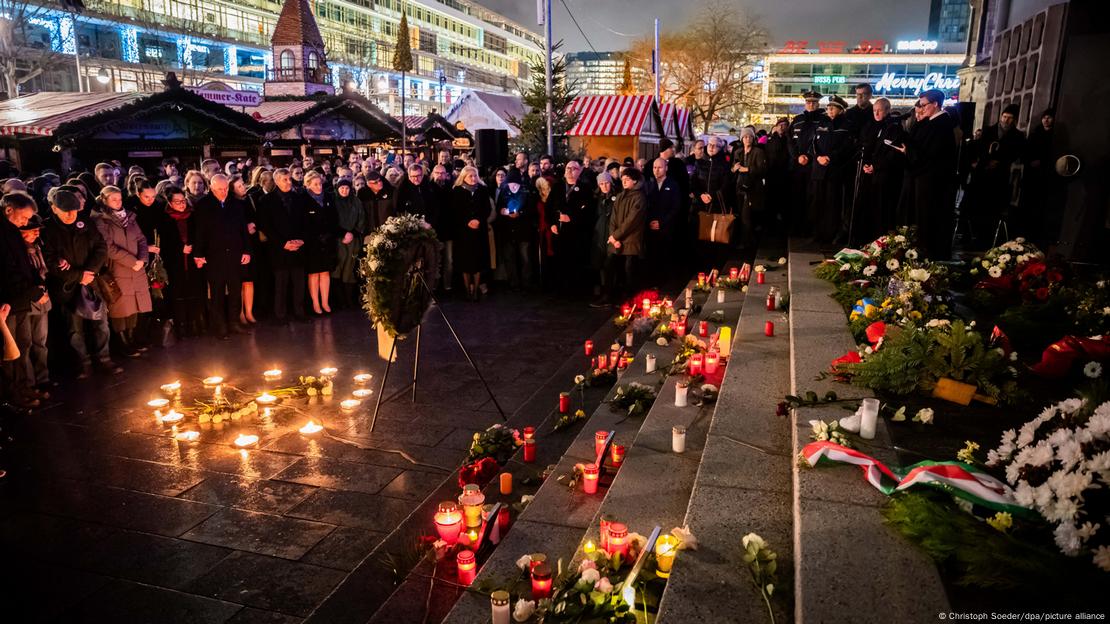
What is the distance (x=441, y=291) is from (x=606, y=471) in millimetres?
7403

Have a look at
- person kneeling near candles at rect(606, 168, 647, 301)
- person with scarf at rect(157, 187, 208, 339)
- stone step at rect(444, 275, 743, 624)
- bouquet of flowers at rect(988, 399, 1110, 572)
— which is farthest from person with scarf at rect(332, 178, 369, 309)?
bouquet of flowers at rect(988, 399, 1110, 572)

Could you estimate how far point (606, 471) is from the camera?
4.65 m

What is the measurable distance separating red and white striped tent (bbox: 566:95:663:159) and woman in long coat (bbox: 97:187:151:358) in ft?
45.5

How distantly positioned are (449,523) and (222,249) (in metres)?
6.26

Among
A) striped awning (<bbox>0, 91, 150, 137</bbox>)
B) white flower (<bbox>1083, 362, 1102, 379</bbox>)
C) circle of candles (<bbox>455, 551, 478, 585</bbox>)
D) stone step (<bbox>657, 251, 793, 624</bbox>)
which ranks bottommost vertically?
circle of candles (<bbox>455, 551, 478, 585</bbox>)

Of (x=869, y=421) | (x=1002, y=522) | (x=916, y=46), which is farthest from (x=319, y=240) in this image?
(x=916, y=46)

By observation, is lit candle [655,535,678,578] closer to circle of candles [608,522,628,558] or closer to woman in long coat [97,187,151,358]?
circle of candles [608,522,628,558]

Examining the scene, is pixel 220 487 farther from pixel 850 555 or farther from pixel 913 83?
pixel 913 83

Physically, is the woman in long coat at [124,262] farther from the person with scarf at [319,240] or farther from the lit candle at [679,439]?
the lit candle at [679,439]

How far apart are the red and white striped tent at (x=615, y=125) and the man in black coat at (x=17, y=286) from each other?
15087 mm

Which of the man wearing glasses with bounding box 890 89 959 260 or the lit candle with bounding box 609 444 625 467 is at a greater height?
the man wearing glasses with bounding box 890 89 959 260

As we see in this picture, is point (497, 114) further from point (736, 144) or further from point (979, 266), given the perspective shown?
point (979, 266)

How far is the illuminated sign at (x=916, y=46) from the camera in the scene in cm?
9044

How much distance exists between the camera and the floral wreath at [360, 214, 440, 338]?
20.1 ft
